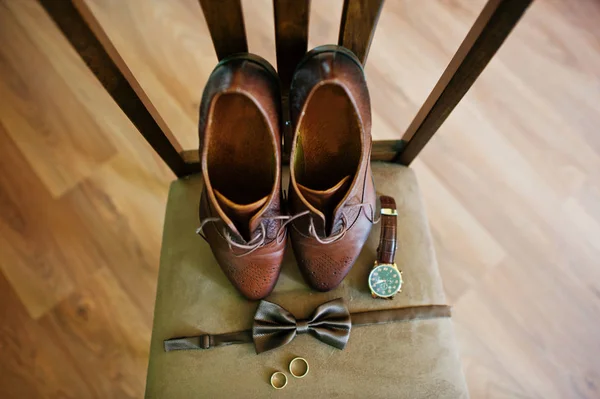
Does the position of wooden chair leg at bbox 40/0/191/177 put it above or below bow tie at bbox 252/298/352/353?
above

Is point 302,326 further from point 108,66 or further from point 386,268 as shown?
point 108,66

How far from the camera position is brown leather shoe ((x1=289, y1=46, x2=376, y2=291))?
20.1 inches

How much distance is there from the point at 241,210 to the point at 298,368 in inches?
9.8

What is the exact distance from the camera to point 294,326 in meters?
0.57

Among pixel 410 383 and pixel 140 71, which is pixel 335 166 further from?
pixel 140 71

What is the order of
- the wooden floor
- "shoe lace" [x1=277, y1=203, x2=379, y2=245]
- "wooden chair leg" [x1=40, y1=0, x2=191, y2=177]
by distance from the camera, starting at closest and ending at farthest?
"wooden chair leg" [x1=40, y1=0, x2=191, y2=177] → "shoe lace" [x1=277, y1=203, x2=379, y2=245] → the wooden floor

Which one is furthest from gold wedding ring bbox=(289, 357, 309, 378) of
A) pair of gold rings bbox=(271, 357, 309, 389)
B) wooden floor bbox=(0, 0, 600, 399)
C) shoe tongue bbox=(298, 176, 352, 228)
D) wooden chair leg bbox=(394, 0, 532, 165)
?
wooden floor bbox=(0, 0, 600, 399)

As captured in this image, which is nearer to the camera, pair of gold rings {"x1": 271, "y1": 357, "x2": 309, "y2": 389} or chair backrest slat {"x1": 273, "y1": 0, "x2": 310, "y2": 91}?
chair backrest slat {"x1": 273, "y1": 0, "x2": 310, "y2": 91}

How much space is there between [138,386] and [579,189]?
115cm

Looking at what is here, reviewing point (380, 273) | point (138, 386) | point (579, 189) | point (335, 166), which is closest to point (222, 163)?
point (335, 166)

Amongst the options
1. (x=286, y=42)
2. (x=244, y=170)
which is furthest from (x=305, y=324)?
(x=286, y=42)

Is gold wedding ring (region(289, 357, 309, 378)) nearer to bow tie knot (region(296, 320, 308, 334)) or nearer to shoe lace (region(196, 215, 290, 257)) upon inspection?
bow tie knot (region(296, 320, 308, 334))

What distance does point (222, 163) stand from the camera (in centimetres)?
57

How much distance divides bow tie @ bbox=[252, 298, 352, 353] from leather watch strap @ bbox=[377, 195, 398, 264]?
97 millimetres
